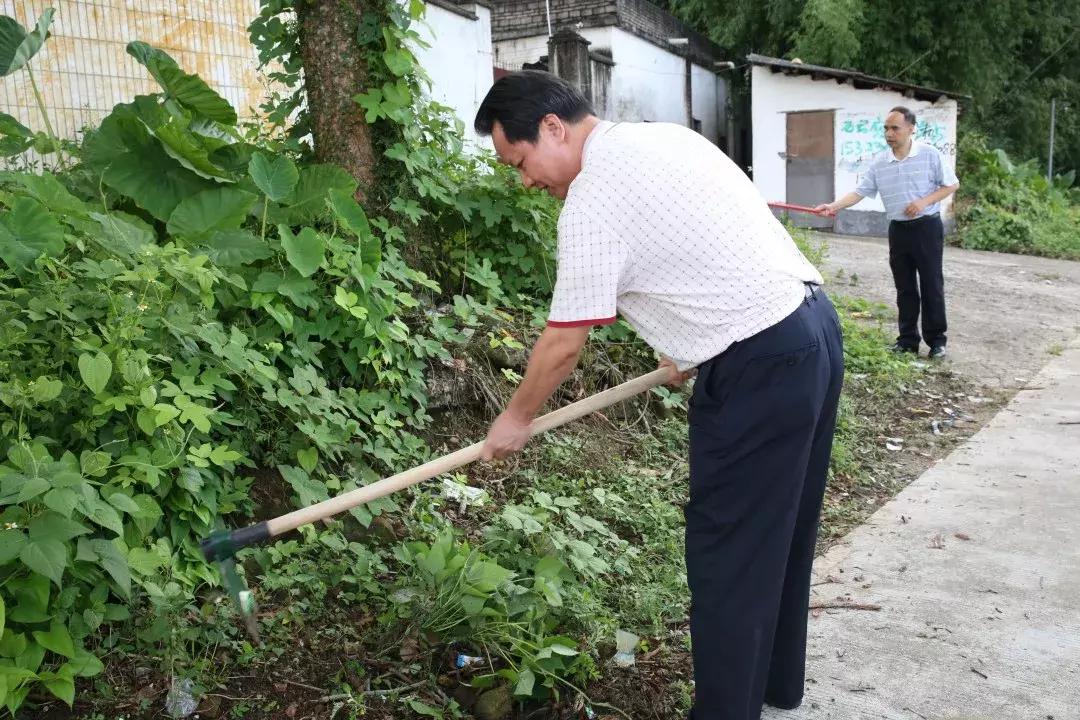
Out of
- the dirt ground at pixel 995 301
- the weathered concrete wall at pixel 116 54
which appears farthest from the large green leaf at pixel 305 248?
the dirt ground at pixel 995 301

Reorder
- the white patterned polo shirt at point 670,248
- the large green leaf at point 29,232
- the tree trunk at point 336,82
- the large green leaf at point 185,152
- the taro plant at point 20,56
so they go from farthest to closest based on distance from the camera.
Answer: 1. the tree trunk at point 336,82
2. the taro plant at point 20,56
3. the large green leaf at point 185,152
4. the large green leaf at point 29,232
5. the white patterned polo shirt at point 670,248

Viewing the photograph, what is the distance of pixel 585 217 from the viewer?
7.73ft

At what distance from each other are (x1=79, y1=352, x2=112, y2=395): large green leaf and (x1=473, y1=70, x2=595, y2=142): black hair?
1.29 m

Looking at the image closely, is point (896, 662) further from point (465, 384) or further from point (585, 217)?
point (465, 384)

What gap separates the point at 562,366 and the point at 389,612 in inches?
44.8

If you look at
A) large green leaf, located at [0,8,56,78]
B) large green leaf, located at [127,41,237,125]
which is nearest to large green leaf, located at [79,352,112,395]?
large green leaf, located at [127,41,237,125]

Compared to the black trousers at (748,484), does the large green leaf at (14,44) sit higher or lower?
higher

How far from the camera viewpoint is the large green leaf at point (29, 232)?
3.23 meters

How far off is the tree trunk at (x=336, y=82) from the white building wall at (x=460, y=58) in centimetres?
543

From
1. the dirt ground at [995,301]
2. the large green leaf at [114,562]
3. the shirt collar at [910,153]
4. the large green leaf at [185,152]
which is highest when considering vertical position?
the large green leaf at [185,152]

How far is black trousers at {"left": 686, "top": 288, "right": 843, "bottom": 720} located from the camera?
7.95 feet

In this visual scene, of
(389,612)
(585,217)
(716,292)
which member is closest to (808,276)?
(716,292)

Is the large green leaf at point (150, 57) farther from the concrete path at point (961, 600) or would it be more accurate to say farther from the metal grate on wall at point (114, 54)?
the concrete path at point (961, 600)

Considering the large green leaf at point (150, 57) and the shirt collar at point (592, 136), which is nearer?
the shirt collar at point (592, 136)
